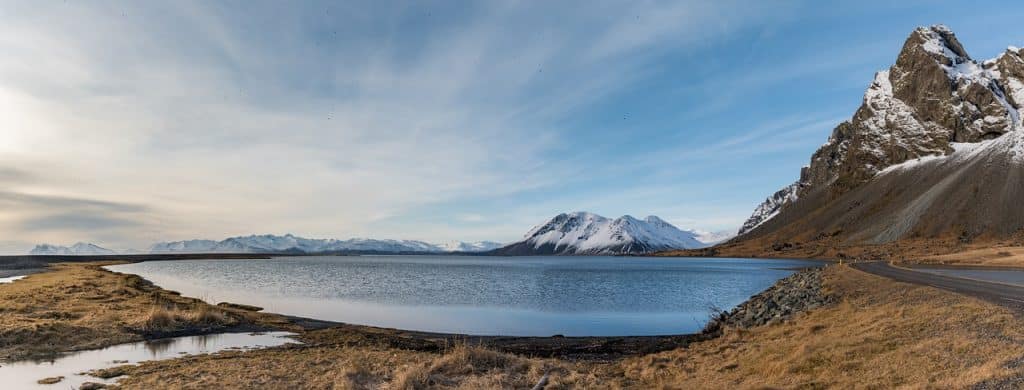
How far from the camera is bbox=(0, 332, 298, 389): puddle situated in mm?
16156

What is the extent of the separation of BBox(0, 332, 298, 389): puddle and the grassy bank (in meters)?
1.48

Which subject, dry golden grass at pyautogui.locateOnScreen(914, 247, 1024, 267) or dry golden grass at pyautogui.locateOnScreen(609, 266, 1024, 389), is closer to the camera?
dry golden grass at pyautogui.locateOnScreen(609, 266, 1024, 389)

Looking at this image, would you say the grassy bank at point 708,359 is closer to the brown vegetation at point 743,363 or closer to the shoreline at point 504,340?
the brown vegetation at point 743,363

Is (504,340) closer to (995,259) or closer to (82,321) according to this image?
(82,321)

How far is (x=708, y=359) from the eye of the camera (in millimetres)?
18938

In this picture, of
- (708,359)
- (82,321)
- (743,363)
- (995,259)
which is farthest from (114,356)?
(995,259)

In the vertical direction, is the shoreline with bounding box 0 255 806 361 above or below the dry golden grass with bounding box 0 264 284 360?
below

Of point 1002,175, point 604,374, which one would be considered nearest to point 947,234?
point 1002,175

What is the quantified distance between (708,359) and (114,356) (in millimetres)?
22997

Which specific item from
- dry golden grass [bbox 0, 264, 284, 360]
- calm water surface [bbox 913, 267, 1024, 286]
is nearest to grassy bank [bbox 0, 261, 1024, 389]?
dry golden grass [bbox 0, 264, 284, 360]

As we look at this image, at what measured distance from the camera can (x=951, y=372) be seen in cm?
1177

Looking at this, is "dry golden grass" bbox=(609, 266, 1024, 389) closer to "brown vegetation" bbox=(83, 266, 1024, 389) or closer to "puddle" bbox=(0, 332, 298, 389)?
"brown vegetation" bbox=(83, 266, 1024, 389)

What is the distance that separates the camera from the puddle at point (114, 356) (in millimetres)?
16156

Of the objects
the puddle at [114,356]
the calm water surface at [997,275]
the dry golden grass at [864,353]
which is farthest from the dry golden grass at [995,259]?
the puddle at [114,356]
